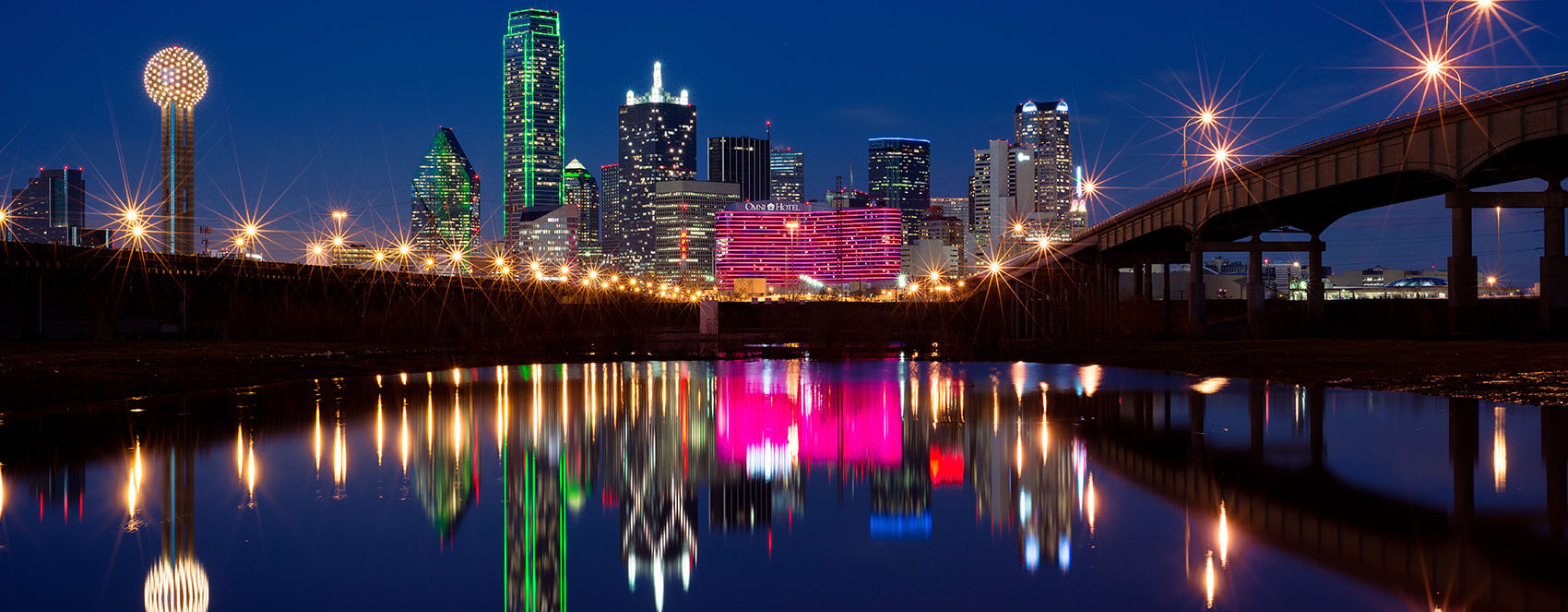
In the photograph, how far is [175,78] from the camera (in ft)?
375

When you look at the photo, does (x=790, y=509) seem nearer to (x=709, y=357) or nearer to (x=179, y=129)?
(x=709, y=357)

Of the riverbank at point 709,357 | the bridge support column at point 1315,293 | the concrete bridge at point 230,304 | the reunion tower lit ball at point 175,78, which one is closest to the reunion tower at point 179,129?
the reunion tower lit ball at point 175,78

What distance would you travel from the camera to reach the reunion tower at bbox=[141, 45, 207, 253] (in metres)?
114

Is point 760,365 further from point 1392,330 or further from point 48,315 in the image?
point 48,315

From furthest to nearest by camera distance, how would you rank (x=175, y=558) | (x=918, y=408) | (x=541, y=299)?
(x=541, y=299) → (x=918, y=408) → (x=175, y=558)

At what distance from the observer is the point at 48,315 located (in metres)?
63.7

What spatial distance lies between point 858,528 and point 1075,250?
98.8m

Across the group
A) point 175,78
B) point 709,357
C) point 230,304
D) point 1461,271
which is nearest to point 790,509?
point 709,357

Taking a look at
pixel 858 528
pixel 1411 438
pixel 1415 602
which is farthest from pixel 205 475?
pixel 1411 438

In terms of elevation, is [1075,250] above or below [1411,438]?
above

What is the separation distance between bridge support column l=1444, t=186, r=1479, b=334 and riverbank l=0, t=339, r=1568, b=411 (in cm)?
760

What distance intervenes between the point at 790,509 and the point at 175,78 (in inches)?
4760

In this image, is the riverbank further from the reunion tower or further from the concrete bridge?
the reunion tower

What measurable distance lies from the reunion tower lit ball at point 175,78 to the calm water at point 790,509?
337 feet
